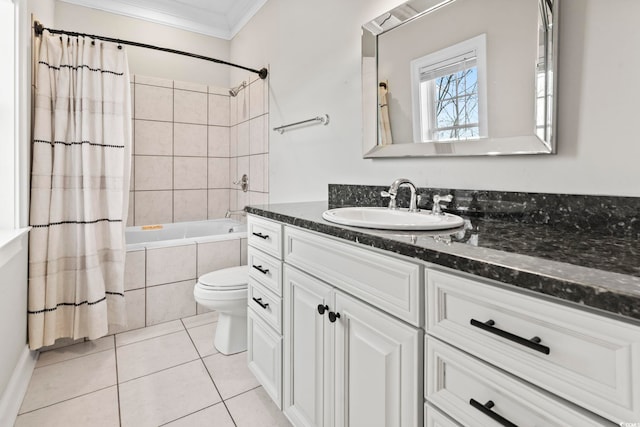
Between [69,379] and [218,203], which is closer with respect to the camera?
[69,379]

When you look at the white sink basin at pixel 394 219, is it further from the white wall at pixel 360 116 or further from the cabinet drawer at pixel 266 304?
the cabinet drawer at pixel 266 304

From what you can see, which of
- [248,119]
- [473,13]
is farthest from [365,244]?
[248,119]

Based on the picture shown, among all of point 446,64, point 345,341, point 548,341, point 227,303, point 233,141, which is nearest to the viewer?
point 548,341

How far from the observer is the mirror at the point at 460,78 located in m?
1.04

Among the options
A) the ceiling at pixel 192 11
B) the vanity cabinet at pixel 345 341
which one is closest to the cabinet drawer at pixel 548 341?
the vanity cabinet at pixel 345 341

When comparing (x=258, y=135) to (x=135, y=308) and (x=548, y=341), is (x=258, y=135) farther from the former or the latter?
(x=548, y=341)

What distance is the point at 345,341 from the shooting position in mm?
1019

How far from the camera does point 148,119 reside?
3053mm

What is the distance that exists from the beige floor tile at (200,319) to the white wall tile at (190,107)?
189cm

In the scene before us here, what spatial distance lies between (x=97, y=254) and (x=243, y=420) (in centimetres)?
137

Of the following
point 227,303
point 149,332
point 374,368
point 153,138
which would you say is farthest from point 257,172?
point 374,368

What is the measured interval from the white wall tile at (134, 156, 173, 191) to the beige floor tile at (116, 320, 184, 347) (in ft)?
4.50

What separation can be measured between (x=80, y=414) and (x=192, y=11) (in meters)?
3.25

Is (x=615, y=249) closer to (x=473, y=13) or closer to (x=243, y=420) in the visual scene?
(x=473, y=13)
